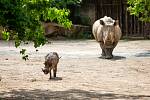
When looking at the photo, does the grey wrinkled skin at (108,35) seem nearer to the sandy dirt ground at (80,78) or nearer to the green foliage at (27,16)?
the sandy dirt ground at (80,78)

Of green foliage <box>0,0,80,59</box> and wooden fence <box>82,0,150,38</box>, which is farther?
wooden fence <box>82,0,150,38</box>

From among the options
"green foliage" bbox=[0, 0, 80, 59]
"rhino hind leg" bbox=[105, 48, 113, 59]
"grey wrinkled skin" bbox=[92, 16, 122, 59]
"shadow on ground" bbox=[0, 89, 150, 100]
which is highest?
"green foliage" bbox=[0, 0, 80, 59]

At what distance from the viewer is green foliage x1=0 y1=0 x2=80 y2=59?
28.1ft

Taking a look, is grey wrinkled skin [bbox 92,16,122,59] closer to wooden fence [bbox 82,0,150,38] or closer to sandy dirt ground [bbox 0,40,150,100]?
sandy dirt ground [bbox 0,40,150,100]

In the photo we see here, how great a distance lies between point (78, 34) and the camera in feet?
98.0

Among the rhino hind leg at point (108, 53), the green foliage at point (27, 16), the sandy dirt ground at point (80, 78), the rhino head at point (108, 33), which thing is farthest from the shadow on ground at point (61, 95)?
the rhino head at point (108, 33)

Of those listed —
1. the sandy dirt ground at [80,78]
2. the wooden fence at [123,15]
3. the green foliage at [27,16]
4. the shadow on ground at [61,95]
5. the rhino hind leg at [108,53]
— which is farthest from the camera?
the wooden fence at [123,15]

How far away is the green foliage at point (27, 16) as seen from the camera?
8.57 meters

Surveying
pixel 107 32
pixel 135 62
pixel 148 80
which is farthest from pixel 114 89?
pixel 107 32

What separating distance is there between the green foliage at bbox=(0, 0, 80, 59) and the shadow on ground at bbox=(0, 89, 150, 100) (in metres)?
1.09

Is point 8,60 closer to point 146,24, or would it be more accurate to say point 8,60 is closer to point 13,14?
point 13,14

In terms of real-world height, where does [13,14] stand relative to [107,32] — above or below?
above

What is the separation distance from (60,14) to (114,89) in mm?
2068

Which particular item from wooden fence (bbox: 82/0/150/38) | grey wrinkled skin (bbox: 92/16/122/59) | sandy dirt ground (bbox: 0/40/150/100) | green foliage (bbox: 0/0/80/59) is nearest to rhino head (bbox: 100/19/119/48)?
grey wrinkled skin (bbox: 92/16/122/59)
